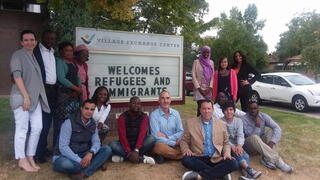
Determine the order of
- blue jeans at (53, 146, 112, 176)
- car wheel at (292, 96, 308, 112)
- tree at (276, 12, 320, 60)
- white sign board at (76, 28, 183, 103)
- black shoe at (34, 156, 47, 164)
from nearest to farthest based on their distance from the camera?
blue jeans at (53, 146, 112, 176) < black shoe at (34, 156, 47, 164) < white sign board at (76, 28, 183, 103) < car wheel at (292, 96, 308, 112) < tree at (276, 12, 320, 60)

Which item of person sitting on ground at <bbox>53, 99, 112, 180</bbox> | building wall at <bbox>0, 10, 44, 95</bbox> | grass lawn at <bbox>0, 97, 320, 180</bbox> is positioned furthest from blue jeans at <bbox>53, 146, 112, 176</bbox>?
building wall at <bbox>0, 10, 44, 95</bbox>

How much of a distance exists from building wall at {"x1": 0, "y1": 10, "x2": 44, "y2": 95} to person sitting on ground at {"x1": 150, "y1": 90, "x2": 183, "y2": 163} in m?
14.3

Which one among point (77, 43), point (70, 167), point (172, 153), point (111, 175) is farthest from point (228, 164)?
point (77, 43)

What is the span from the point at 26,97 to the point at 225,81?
3516 mm

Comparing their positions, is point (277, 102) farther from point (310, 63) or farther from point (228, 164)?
point (228, 164)

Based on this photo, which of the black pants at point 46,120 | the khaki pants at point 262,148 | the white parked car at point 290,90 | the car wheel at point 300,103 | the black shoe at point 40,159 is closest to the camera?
the black pants at point 46,120

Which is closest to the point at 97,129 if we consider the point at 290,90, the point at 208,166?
the point at 208,166

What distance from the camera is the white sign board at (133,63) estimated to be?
22.3 feet

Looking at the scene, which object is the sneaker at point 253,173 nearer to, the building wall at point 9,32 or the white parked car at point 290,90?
the white parked car at point 290,90

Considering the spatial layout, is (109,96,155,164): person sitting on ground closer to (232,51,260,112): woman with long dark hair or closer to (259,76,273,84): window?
(232,51,260,112): woman with long dark hair

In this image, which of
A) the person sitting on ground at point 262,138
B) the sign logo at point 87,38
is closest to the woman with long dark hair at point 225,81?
the person sitting on ground at point 262,138

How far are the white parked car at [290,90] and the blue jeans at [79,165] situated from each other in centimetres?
877

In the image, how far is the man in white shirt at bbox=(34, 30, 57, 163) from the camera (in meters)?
5.30

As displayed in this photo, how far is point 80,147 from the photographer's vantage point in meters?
5.14
